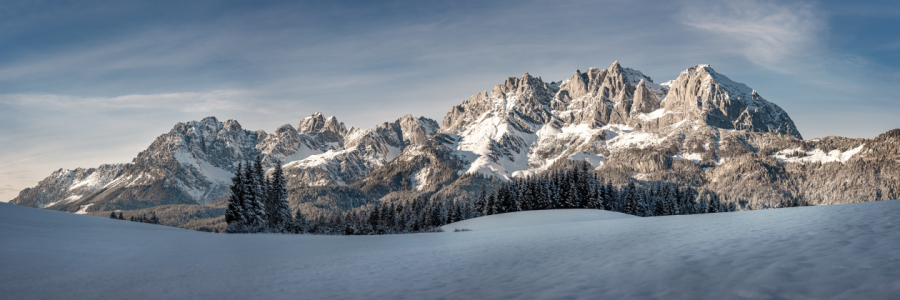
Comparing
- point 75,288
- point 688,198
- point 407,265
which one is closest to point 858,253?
point 407,265

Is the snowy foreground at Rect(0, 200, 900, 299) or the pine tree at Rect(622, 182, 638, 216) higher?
the snowy foreground at Rect(0, 200, 900, 299)

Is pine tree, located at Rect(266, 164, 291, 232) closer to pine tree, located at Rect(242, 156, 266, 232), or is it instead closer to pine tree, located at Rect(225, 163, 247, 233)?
pine tree, located at Rect(242, 156, 266, 232)

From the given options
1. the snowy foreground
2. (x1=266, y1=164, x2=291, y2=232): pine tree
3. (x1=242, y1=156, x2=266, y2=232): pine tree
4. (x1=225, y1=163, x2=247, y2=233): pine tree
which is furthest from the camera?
(x1=266, y1=164, x2=291, y2=232): pine tree

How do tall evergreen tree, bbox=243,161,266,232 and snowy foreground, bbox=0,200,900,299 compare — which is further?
tall evergreen tree, bbox=243,161,266,232

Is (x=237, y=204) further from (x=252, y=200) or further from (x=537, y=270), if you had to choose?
(x=537, y=270)

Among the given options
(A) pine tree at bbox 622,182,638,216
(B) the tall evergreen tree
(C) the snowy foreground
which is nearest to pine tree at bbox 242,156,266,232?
(B) the tall evergreen tree

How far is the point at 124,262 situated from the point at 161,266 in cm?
200

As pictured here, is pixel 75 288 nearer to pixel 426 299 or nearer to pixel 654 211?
pixel 426 299

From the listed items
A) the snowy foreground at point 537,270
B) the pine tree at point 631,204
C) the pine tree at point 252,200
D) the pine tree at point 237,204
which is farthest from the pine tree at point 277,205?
the pine tree at point 631,204

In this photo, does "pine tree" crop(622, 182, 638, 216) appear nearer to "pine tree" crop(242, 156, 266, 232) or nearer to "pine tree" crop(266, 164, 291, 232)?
"pine tree" crop(266, 164, 291, 232)

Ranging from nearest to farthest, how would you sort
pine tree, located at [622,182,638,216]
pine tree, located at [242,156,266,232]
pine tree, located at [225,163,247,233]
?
pine tree, located at [225,163,247,233] → pine tree, located at [242,156,266,232] → pine tree, located at [622,182,638,216]

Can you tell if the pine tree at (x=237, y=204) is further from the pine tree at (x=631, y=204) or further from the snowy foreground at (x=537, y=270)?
the pine tree at (x=631, y=204)

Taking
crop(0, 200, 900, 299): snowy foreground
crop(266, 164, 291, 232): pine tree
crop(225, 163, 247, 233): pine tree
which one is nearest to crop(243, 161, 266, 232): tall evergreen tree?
crop(225, 163, 247, 233): pine tree

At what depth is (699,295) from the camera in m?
5.73
